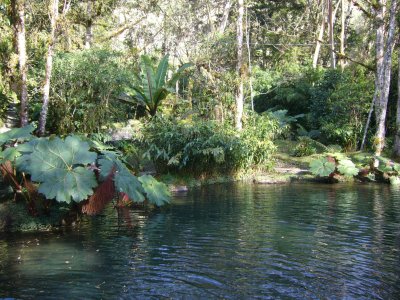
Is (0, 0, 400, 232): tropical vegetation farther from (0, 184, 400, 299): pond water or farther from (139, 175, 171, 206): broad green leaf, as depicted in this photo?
(0, 184, 400, 299): pond water

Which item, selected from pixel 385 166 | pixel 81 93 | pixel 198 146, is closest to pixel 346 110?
pixel 385 166

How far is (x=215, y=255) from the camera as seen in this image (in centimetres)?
574

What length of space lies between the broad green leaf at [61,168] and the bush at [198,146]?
223 inches

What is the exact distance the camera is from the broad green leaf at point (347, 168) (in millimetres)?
13398

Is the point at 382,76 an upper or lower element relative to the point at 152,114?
upper

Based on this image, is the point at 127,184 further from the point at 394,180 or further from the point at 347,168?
the point at 394,180

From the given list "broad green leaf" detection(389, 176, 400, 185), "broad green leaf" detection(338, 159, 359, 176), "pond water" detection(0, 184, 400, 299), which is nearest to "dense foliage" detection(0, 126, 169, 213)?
"pond water" detection(0, 184, 400, 299)

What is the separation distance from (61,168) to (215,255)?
8.74 feet

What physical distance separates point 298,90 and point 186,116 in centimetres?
974

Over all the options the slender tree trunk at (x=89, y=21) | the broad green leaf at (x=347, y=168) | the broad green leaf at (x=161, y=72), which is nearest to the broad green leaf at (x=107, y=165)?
the broad green leaf at (x=347, y=168)

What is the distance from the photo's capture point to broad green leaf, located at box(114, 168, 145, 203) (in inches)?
264

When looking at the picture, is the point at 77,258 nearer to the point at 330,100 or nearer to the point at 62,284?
the point at 62,284

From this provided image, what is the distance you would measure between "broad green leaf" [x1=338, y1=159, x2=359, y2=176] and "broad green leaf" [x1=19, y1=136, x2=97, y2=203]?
915 centimetres

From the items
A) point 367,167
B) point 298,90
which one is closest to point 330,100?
point 298,90
